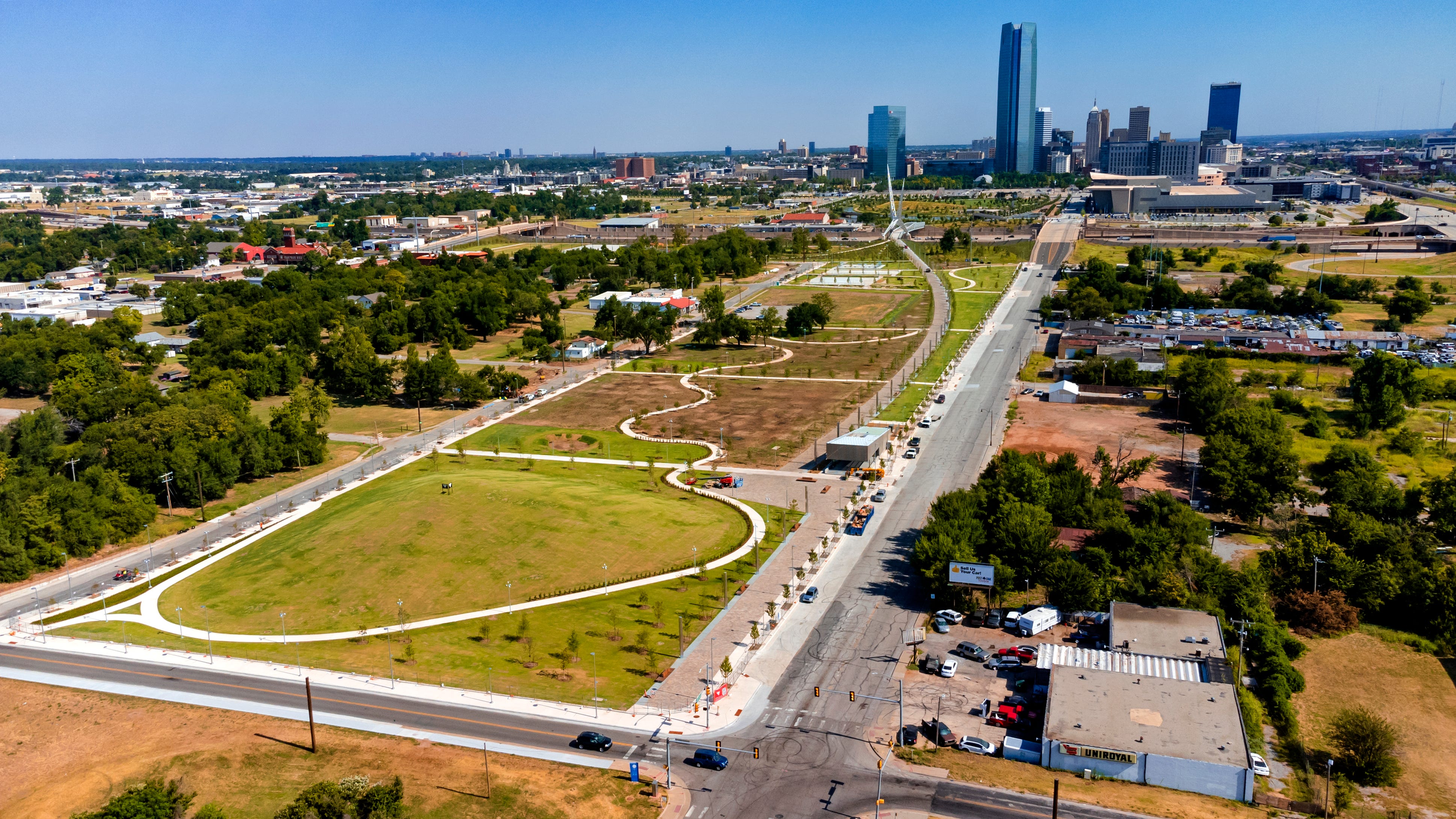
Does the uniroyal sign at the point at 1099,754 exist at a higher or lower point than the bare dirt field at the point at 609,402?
lower

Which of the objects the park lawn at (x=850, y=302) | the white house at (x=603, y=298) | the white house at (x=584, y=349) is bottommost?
the white house at (x=584, y=349)

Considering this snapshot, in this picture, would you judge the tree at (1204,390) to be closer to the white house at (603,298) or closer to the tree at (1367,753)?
the tree at (1367,753)

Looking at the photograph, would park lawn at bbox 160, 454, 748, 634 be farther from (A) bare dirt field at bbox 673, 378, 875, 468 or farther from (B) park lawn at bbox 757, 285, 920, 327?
(B) park lawn at bbox 757, 285, 920, 327

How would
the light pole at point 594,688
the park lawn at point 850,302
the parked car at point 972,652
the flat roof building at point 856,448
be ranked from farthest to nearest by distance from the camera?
the park lawn at point 850,302
the flat roof building at point 856,448
the parked car at point 972,652
the light pole at point 594,688

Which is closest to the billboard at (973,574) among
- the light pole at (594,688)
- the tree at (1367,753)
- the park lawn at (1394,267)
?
the tree at (1367,753)

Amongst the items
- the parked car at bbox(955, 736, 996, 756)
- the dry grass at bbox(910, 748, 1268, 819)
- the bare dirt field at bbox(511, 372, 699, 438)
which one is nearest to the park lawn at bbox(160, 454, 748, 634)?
the bare dirt field at bbox(511, 372, 699, 438)
